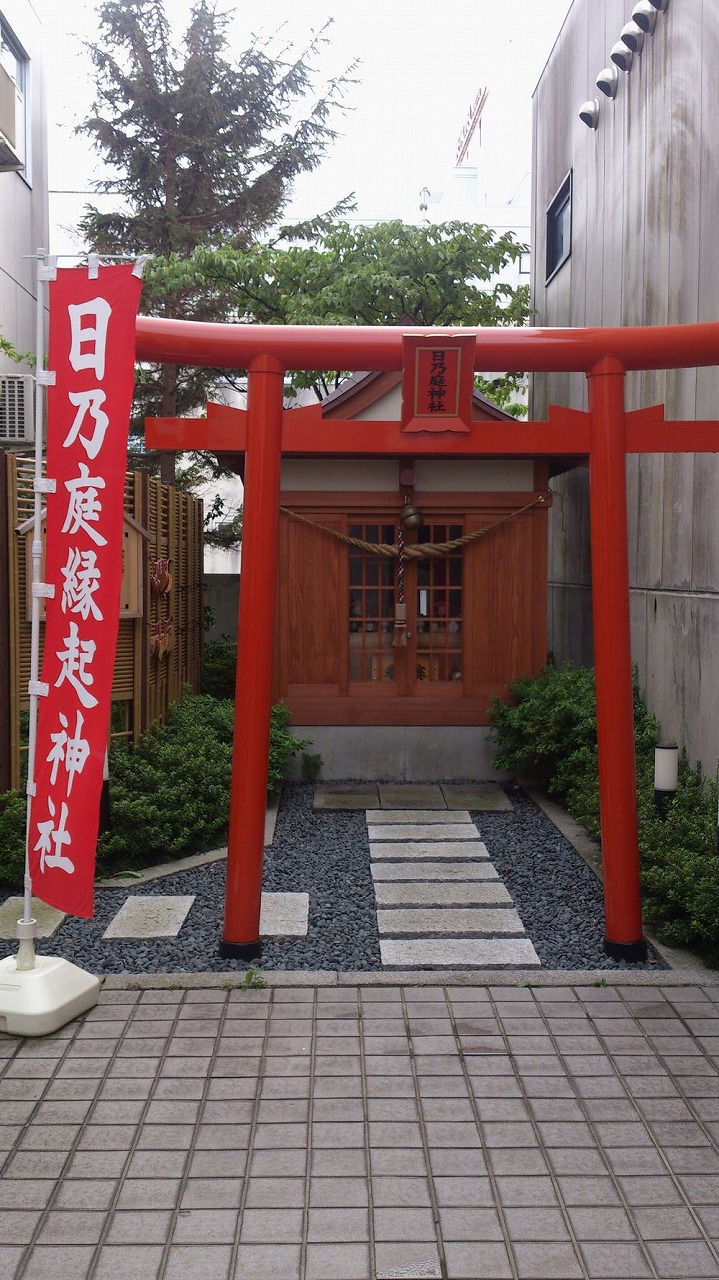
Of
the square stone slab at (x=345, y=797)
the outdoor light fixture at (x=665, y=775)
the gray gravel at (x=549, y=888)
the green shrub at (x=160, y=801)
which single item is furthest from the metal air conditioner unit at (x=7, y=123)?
the outdoor light fixture at (x=665, y=775)

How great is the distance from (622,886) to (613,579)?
1693mm

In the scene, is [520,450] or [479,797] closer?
[520,450]

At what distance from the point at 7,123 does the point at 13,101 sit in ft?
1.95

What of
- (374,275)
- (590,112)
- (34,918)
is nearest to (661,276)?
Result: (590,112)

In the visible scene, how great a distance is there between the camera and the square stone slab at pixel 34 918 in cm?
611

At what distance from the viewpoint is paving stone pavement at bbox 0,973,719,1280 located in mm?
3293

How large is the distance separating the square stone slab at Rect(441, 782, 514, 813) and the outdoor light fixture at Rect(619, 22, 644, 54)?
6981 millimetres

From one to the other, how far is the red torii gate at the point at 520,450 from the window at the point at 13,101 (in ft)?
29.9

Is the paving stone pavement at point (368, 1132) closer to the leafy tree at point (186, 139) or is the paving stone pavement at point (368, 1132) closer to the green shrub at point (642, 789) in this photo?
the green shrub at point (642, 789)

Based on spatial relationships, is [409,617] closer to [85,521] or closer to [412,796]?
[412,796]

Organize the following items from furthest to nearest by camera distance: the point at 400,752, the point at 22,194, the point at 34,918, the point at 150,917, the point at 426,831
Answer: the point at 22,194, the point at 400,752, the point at 426,831, the point at 150,917, the point at 34,918

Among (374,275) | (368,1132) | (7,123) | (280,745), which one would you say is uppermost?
(7,123)

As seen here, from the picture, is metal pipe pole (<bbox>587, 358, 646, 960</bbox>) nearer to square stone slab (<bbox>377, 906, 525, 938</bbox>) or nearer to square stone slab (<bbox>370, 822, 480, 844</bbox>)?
square stone slab (<bbox>377, 906, 525, 938</bbox>)

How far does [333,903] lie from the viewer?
6.80 metres
